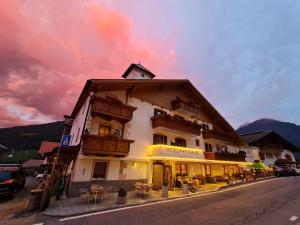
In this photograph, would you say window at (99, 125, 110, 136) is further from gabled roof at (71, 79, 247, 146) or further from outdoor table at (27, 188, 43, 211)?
outdoor table at (27, 188, 43, 211)

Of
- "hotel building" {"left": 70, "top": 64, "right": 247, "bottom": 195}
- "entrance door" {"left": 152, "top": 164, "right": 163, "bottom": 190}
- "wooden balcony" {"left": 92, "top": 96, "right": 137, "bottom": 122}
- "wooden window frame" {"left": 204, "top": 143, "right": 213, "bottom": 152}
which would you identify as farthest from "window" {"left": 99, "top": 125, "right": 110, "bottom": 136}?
"wooden window frame" {"left": 204, "top": 143, "right": 213, "bottom": 152}

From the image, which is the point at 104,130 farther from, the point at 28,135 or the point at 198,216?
the point at 28,135

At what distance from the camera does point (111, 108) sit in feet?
49.4

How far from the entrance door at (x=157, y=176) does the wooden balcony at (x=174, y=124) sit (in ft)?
15.4

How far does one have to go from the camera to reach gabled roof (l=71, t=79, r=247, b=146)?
1546 centimetres

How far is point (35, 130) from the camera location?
5103 inches

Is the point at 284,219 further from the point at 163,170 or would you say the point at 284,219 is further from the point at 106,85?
the point at 106,85

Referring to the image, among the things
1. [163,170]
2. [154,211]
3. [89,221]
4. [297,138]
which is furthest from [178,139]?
[297,138]

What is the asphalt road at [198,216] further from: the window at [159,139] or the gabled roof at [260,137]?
the gabled roof at [260,137]

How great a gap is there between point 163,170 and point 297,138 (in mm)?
157181

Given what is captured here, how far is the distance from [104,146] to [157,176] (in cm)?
795

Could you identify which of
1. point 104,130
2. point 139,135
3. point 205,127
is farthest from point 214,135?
point 104,130

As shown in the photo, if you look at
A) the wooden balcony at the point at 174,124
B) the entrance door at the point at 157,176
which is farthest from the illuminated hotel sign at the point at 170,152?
the wooden balcony at the point at 174,124

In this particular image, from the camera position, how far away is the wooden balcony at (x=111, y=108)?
14.2 m
